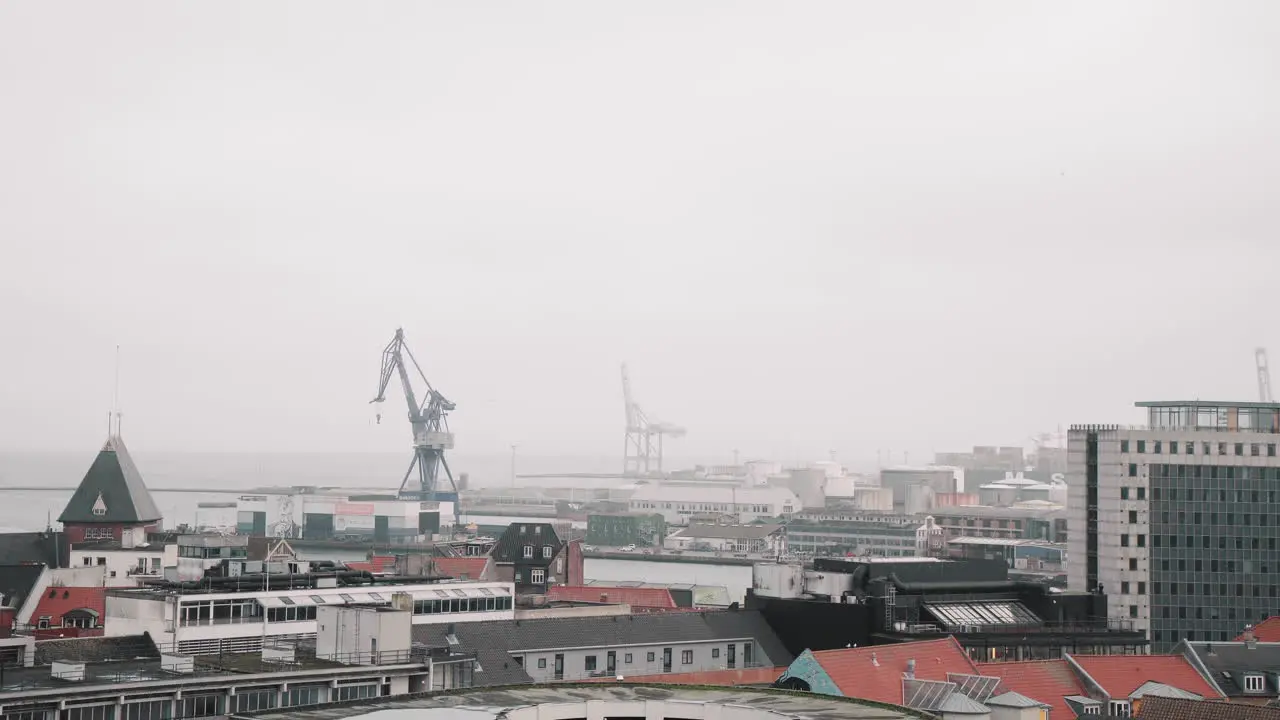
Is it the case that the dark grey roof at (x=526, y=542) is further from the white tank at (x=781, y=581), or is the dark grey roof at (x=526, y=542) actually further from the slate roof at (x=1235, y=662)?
the slate roof at (x=1235, y=662)

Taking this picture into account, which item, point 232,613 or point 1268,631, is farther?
point 1268,631

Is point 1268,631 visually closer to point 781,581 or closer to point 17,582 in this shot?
point 781,581

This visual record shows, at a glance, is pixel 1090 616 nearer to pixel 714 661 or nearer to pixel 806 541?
pixel 714 661

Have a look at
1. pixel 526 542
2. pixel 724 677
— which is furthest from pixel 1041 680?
pixel 526 542

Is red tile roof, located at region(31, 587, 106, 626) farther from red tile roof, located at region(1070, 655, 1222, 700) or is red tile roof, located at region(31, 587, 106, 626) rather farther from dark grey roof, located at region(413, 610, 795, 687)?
red tile roof, located at region(1070, 655, 1222, 700)

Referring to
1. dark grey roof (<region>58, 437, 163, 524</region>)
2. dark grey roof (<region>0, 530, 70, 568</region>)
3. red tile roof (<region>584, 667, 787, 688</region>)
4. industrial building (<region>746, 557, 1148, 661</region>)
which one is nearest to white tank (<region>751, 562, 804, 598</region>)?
industrial building (<region>746, 557, 1148, 661</region>)
